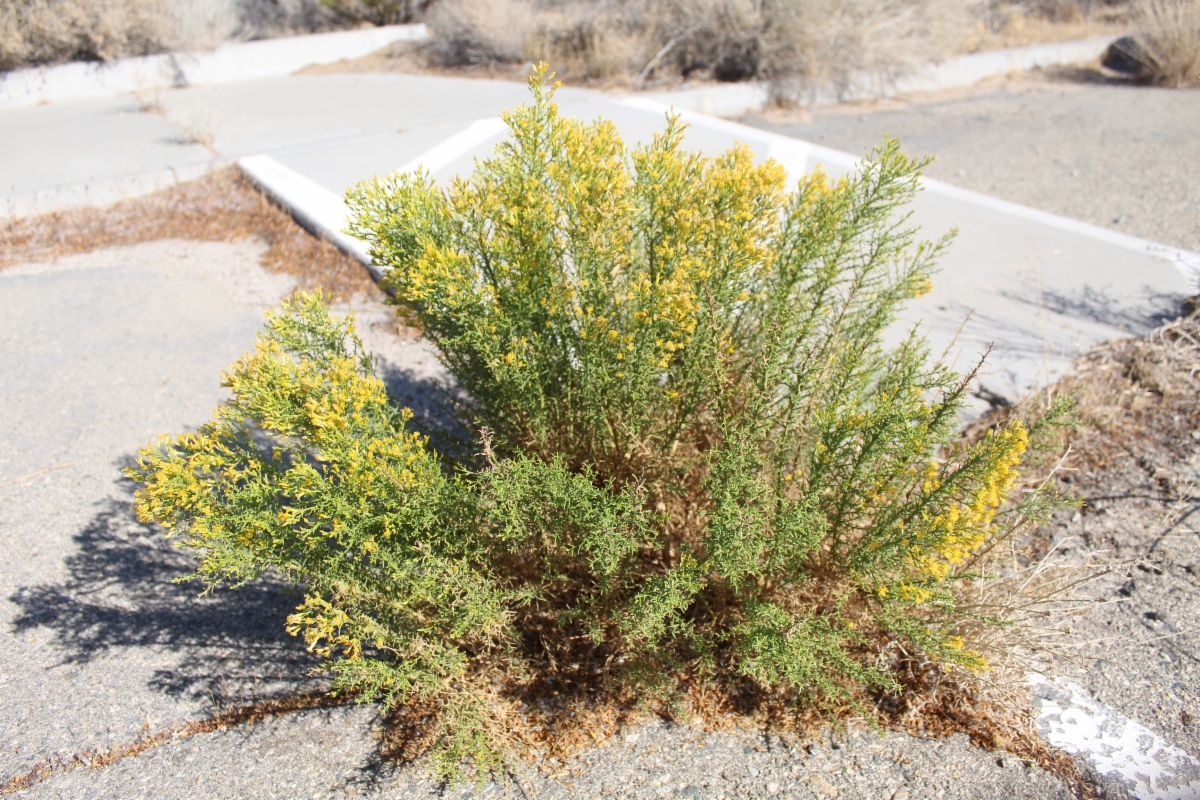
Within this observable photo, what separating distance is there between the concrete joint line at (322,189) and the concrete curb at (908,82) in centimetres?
293

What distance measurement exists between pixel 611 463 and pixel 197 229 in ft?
16.4

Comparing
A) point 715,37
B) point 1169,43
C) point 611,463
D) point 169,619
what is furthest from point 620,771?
point 1169,43

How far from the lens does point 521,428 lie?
8.63ft

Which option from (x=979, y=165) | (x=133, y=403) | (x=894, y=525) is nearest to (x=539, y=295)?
(x=894, y=525)

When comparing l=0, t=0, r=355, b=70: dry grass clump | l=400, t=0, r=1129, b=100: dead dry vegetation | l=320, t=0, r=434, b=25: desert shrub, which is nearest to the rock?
l=400, t=0, r=1129, b=100: dead dry vegetation

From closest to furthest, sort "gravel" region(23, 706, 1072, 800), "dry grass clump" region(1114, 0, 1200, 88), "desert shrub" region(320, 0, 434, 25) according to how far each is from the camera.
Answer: "gravel" region(23, 706, 1072, 800)
"dry grass clump" region(1114, 0, 1200, 88)
"desert shrub" region(320, 0, 434, 25)

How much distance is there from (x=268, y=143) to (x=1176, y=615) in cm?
791

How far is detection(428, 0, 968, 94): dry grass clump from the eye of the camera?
995 centimetres

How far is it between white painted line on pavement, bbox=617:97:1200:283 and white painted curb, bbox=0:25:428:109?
590cm

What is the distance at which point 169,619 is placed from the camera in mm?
2848

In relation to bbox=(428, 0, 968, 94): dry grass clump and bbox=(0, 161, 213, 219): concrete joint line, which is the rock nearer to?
bbox=(428, 0, 968, 94): dry grass clump

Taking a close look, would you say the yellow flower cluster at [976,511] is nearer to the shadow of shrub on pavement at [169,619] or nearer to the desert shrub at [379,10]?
the shadow of shrub on pavement at [169,619]

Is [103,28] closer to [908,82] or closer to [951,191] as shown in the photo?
[951,191]

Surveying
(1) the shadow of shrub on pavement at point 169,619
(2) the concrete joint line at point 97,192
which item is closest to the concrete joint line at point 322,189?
(2) the concrete joint line at point 97,192
